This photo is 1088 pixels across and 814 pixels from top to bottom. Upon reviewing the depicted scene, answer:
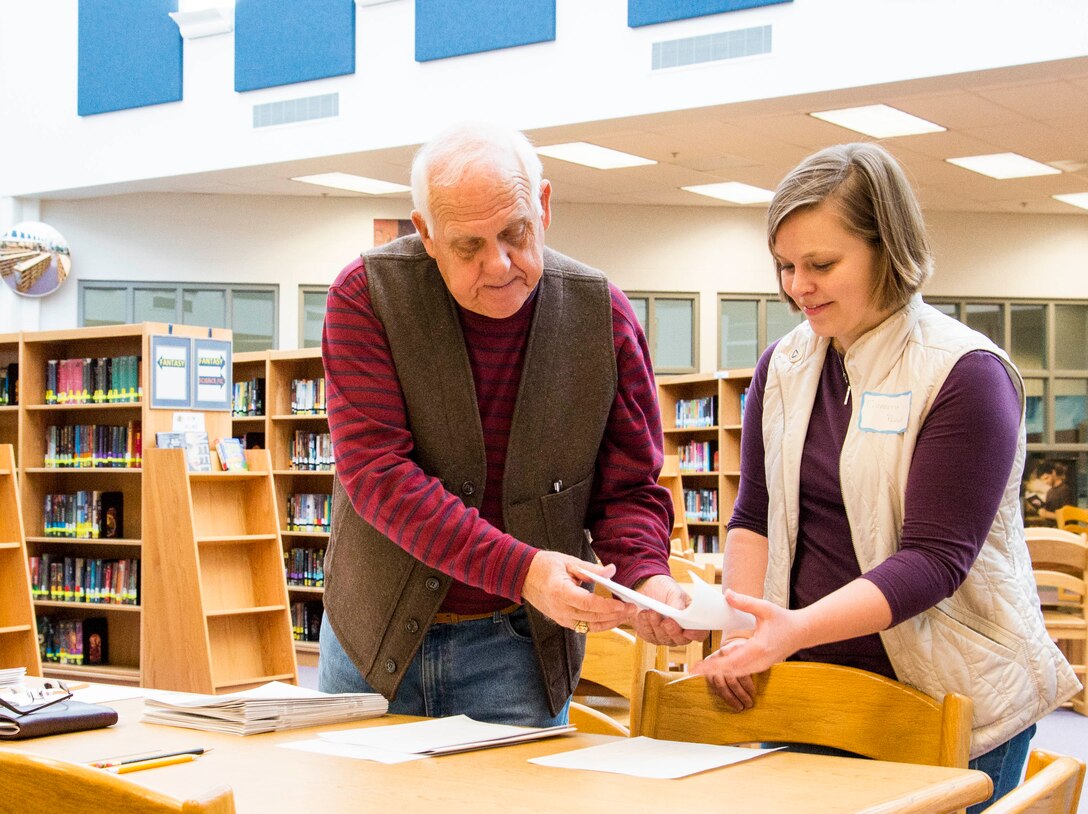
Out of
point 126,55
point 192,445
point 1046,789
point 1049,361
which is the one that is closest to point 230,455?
point 192,445

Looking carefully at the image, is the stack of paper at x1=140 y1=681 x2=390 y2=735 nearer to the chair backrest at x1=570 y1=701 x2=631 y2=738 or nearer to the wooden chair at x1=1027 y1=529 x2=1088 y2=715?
the chair backrest at x1=570 y1=701 x2=631 y2=738

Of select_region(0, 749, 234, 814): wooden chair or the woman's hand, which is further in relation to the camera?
the woman's hand

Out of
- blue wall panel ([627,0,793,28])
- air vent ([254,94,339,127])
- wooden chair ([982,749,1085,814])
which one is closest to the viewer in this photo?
wooden chair ([982,749,1085,814])

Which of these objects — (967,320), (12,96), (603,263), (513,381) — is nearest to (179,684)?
(513,381)

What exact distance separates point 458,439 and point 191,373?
555cm

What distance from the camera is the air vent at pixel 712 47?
349 inches

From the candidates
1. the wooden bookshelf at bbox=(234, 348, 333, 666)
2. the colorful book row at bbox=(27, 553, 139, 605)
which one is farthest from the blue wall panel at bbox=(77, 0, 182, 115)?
the colorful book row at bbox=(27, 553, 139, 605)

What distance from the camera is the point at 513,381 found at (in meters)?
1.93

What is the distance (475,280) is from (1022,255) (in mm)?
12798

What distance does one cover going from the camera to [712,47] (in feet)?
29.7

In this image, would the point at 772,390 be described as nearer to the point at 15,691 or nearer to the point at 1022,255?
the point at 15,691

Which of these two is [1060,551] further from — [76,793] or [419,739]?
[76,793]

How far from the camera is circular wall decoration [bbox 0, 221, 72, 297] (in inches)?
476

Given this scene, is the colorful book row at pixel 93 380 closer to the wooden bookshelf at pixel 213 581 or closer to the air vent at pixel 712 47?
the wooden bookshelf at pixel 213 581
